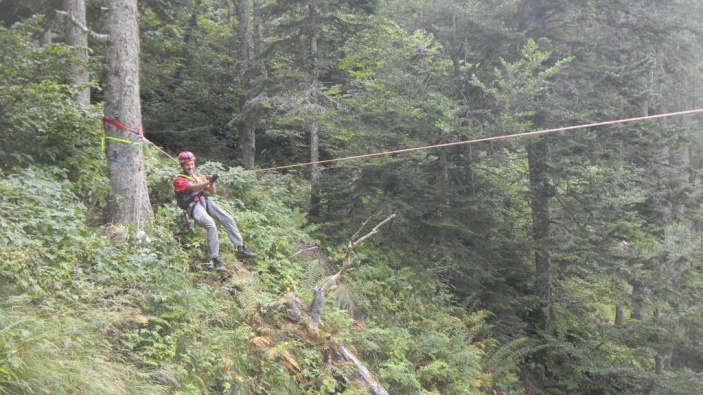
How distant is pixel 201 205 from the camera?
7188 mm

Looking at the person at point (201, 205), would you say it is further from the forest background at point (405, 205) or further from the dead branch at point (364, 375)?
the dead branch at point (364, 375)

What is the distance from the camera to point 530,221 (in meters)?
13.5

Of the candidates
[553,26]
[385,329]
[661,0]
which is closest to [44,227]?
[385,329]

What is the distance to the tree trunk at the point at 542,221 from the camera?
11.5 metres

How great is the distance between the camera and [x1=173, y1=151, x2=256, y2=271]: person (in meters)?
6.98

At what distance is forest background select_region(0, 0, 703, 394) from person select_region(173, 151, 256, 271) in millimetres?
390

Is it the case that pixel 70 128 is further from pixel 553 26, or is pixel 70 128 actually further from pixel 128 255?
pixel 553 26

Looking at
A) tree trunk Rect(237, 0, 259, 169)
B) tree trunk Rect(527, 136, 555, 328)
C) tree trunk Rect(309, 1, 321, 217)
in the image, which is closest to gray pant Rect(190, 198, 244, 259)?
tree trunk Rect(309, 1, 321, 217)

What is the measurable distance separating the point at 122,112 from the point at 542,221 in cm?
939

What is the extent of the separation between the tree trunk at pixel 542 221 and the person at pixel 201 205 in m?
7.37

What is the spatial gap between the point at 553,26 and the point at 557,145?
2.90 m

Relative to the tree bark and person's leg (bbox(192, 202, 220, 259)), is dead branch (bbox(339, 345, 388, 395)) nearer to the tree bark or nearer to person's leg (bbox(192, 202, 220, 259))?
the tree bark

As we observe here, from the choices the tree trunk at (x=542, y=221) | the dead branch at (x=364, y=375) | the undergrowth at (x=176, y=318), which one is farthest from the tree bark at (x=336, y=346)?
the tree trunk at (x=542, y=221)

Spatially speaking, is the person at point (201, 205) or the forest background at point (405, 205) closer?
the forest background at point (405, 205)
